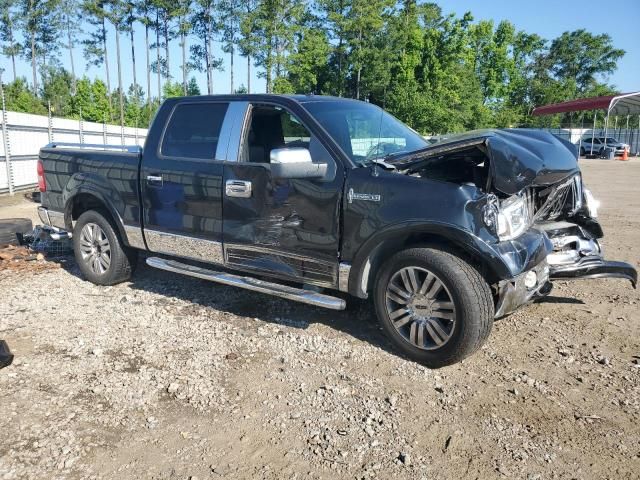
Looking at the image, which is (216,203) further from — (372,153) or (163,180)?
(372,153)

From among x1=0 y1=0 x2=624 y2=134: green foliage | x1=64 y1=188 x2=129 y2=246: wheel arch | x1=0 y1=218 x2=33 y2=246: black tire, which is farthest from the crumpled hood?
x1=0 y1=0 x2=624 y2=134: green foliage

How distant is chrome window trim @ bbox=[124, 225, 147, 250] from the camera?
5.45m

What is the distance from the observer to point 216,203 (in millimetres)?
4809

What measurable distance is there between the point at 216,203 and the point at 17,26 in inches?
2148

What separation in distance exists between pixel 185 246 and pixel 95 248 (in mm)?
1422

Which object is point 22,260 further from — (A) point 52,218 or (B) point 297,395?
(B) point 297,395

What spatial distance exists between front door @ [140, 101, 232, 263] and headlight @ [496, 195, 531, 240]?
238 centimetres

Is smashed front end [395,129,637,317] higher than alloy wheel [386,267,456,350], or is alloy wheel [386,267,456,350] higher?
smashed front end [395,129,637,317]

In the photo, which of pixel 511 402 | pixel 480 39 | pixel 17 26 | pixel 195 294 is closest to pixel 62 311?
pixel 195 294

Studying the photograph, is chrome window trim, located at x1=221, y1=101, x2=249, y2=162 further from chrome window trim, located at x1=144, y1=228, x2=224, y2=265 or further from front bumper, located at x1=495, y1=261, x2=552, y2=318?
front bumper, located at x1=495, y1=261, x2=552, y2=318

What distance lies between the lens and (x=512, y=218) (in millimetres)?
3797

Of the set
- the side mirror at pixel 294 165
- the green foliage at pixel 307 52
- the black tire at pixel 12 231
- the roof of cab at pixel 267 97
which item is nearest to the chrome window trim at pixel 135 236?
the roof of cab at pixel 267 97

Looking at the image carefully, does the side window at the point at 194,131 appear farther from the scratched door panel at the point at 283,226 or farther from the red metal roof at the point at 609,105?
the red metal roof at the point at 609,105

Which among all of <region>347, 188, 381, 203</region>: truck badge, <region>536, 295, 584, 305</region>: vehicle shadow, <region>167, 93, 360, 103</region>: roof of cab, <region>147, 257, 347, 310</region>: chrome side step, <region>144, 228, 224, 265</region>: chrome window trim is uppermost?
<region>167, 93, 360, 103</region>: roof of cab
